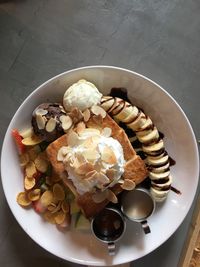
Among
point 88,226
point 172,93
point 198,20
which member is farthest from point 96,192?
point 198,20

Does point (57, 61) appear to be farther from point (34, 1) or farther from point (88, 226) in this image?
point (88, 226)

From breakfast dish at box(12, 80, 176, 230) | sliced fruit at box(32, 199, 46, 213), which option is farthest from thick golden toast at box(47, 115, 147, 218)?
sliced fruit at box(32, 199, 46, 213)

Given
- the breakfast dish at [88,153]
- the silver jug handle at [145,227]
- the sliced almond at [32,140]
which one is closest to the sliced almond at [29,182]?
the breakfast dish at [88,153]

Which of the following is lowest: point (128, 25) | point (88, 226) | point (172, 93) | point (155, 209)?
point (88, 226)

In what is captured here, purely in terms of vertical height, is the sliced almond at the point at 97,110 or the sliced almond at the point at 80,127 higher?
the sliced almond at the point at 97,110

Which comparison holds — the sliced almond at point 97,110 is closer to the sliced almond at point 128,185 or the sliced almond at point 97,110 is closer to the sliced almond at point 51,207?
the sliced almond at point 128,185

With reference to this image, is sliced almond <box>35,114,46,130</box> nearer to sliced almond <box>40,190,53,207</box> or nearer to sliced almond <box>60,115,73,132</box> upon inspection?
sliced almond <box>60,115,73,132</box>
